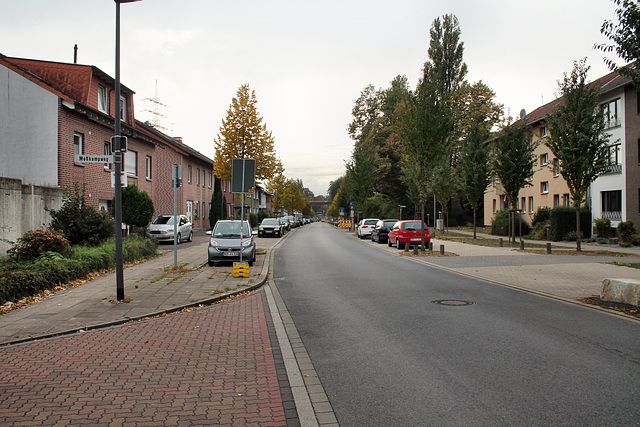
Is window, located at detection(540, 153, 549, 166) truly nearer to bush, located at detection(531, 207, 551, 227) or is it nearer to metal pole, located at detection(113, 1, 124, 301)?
bush, located at detection(531, 207, 551, 227)

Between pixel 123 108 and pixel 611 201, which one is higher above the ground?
pixel 123 108

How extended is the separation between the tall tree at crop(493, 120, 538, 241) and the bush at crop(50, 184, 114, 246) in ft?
61.7

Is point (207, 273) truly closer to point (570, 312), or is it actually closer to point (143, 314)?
point (143, 314)

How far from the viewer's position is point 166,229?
2552 cm

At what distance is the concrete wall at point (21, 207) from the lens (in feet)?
41.1

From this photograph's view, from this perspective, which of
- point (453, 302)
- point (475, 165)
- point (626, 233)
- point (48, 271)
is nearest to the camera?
point (453, 302)

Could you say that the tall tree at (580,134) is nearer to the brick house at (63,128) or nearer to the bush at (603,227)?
the bush at (603,227)

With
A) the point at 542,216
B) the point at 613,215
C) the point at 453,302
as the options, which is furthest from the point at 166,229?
the point at 613,215

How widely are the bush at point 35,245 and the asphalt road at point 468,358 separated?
5.96 metres

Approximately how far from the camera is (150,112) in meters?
53.4

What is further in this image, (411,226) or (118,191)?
(411,226)

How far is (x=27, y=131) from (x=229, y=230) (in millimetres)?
8845

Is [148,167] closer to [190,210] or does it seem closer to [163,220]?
[163,220]

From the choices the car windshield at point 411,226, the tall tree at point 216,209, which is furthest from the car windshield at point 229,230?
the tall tree at point 216,209
